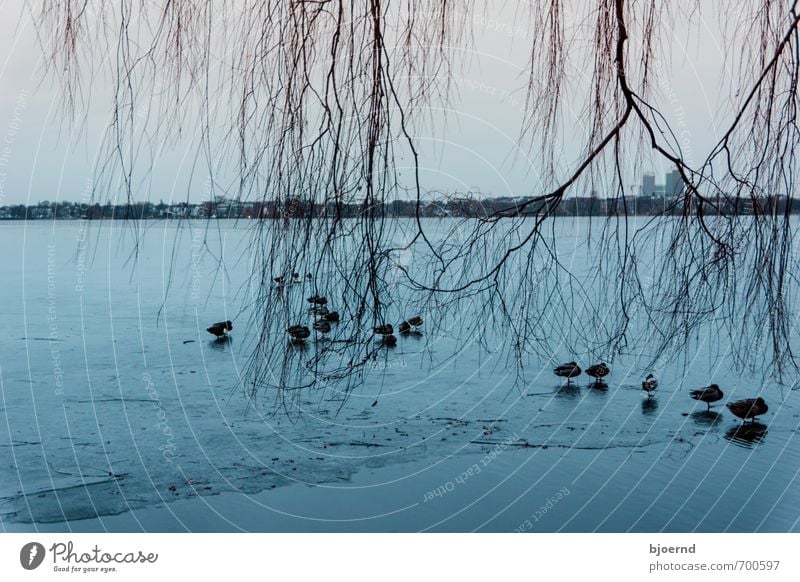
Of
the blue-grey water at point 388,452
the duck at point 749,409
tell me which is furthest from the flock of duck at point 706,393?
the blue-grey water at point 388,452

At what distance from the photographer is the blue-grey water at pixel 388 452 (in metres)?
4.80

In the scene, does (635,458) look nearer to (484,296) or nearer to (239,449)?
(239,449)

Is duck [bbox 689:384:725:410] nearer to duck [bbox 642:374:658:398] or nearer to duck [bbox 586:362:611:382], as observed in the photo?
duck [bbox 642:374:658:398]

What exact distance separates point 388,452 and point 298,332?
12.6ft

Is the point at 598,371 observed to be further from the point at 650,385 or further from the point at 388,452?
the point at 388,452

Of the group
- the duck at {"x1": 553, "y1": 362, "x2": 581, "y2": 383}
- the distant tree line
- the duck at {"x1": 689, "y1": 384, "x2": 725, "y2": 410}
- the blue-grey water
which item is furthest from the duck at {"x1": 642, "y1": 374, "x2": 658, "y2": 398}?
the distant tree line

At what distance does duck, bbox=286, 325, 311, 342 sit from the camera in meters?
2.12

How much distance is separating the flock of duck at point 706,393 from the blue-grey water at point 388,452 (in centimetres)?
12

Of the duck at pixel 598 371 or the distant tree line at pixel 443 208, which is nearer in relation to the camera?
the distant tree line at pixel 443 208

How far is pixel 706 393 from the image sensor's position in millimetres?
7281

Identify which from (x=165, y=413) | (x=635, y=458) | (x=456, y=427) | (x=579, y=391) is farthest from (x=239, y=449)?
(x=579, y=391)

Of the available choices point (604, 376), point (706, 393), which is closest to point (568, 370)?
point (604, 376)

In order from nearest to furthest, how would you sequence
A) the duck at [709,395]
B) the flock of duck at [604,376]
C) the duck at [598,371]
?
the flock of duck at [604,376] < the duck at [709,395] < the duck at [598,371]

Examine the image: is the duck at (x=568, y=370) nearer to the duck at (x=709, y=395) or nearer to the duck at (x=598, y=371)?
the duck at (x=598, y=371)
